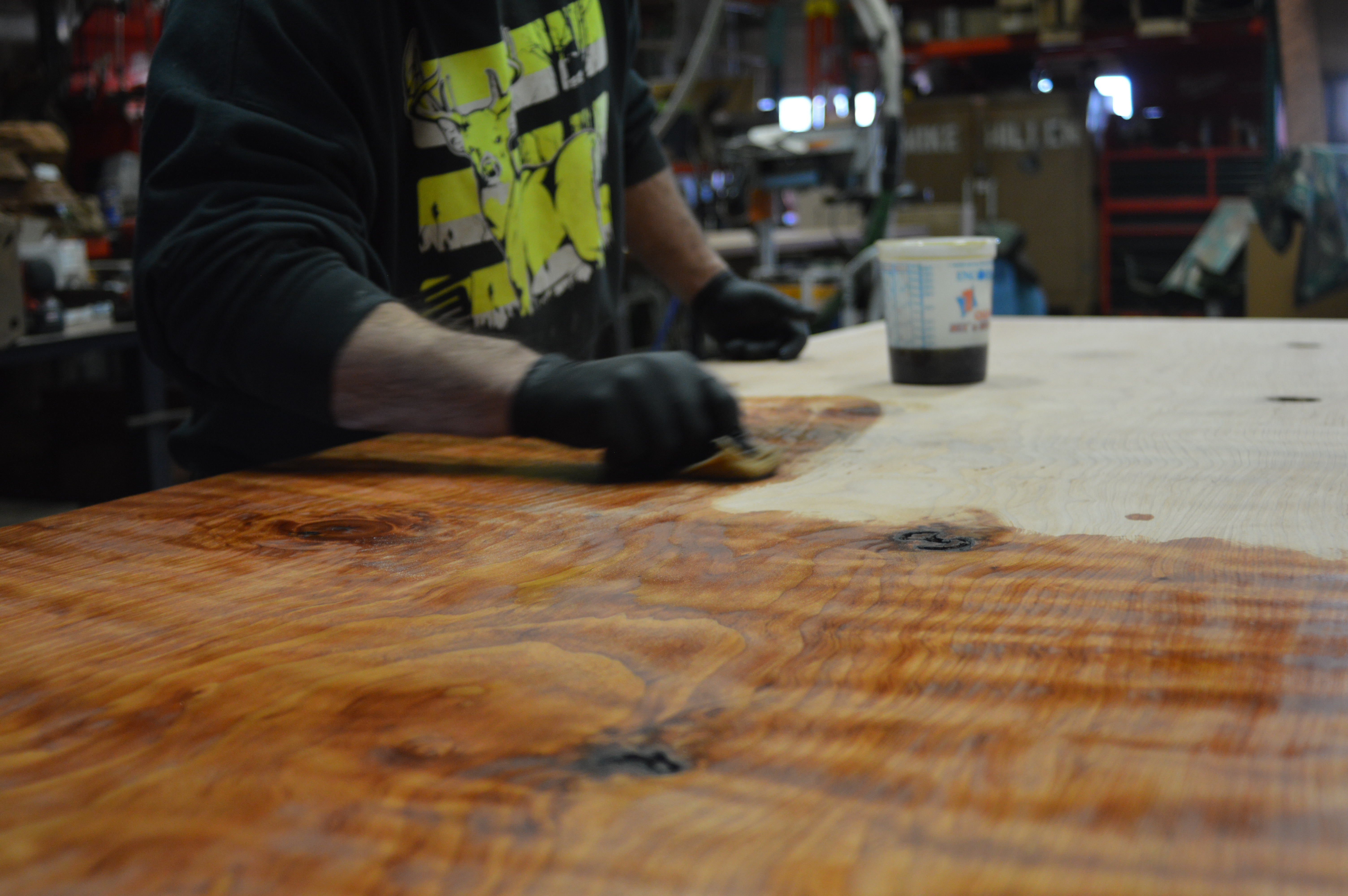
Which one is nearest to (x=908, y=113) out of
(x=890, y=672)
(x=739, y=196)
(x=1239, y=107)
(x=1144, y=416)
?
(x=1239, y=107)

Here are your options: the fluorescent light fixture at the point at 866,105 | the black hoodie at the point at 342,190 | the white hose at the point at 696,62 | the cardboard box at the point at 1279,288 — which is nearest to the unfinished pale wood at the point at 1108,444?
the black hoodie at the point at 342,190

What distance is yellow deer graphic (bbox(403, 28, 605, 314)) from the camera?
1.00 metres

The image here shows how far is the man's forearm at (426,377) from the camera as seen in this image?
75 cm

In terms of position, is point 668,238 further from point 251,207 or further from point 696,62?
point 696,62

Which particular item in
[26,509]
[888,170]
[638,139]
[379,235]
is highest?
[888,170]

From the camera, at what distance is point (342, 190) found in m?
0.89

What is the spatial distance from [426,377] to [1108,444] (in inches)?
18.7

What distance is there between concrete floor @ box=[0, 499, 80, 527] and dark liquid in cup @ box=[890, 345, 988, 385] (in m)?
2.10

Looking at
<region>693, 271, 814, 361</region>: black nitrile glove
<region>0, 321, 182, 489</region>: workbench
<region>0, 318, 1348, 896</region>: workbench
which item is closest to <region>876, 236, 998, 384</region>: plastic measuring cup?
<region>693, 271, 814, 361</region>: black nitrile glove

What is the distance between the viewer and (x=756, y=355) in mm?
1304

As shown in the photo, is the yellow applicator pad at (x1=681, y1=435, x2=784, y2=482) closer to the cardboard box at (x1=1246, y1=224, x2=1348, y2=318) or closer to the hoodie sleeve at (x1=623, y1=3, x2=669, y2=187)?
the hoodie sleeve at (x1=623, y1=3, x2=669, y2=187)

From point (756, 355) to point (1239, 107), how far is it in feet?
18.8

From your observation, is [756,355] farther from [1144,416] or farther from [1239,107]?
[1239,107]

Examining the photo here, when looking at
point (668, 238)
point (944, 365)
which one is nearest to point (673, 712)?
point (944, 365)
